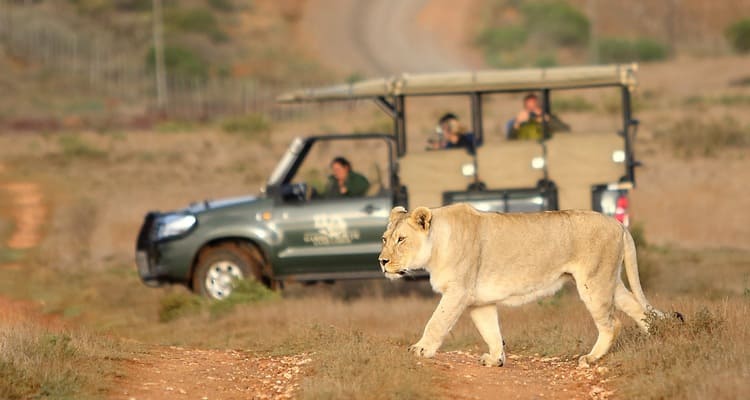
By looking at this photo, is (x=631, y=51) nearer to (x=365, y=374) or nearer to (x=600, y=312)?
(x=600, y=312)

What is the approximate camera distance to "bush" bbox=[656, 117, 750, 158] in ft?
99.7

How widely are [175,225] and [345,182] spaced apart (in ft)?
5.55

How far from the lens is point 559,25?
7594 centimetres

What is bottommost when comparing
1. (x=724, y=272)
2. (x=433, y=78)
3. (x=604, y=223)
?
(x=724, y=272)

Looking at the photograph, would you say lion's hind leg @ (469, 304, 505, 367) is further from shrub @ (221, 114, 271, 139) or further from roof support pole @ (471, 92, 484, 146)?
shrub @ (221, 114, 271, 139)

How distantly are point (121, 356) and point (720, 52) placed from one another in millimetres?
58272

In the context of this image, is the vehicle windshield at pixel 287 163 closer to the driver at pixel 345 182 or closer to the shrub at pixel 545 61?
the driver at pixel 345 182

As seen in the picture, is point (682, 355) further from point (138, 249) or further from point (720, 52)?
point (720, 52)

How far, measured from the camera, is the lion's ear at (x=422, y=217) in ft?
29.2

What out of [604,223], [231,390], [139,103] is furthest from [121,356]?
[139,103]

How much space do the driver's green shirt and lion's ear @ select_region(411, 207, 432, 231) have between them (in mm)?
5821

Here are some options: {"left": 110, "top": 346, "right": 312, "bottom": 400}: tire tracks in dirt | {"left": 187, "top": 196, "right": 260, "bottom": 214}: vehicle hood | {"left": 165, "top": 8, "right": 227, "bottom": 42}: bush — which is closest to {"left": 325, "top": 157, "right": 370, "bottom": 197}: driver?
{"left": 187, "top": 196, "right": 260, "bottom": 214}: vehicle hood

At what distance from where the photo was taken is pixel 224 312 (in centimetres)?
1407

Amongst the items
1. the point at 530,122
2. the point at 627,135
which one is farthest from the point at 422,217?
the point at 530,122
